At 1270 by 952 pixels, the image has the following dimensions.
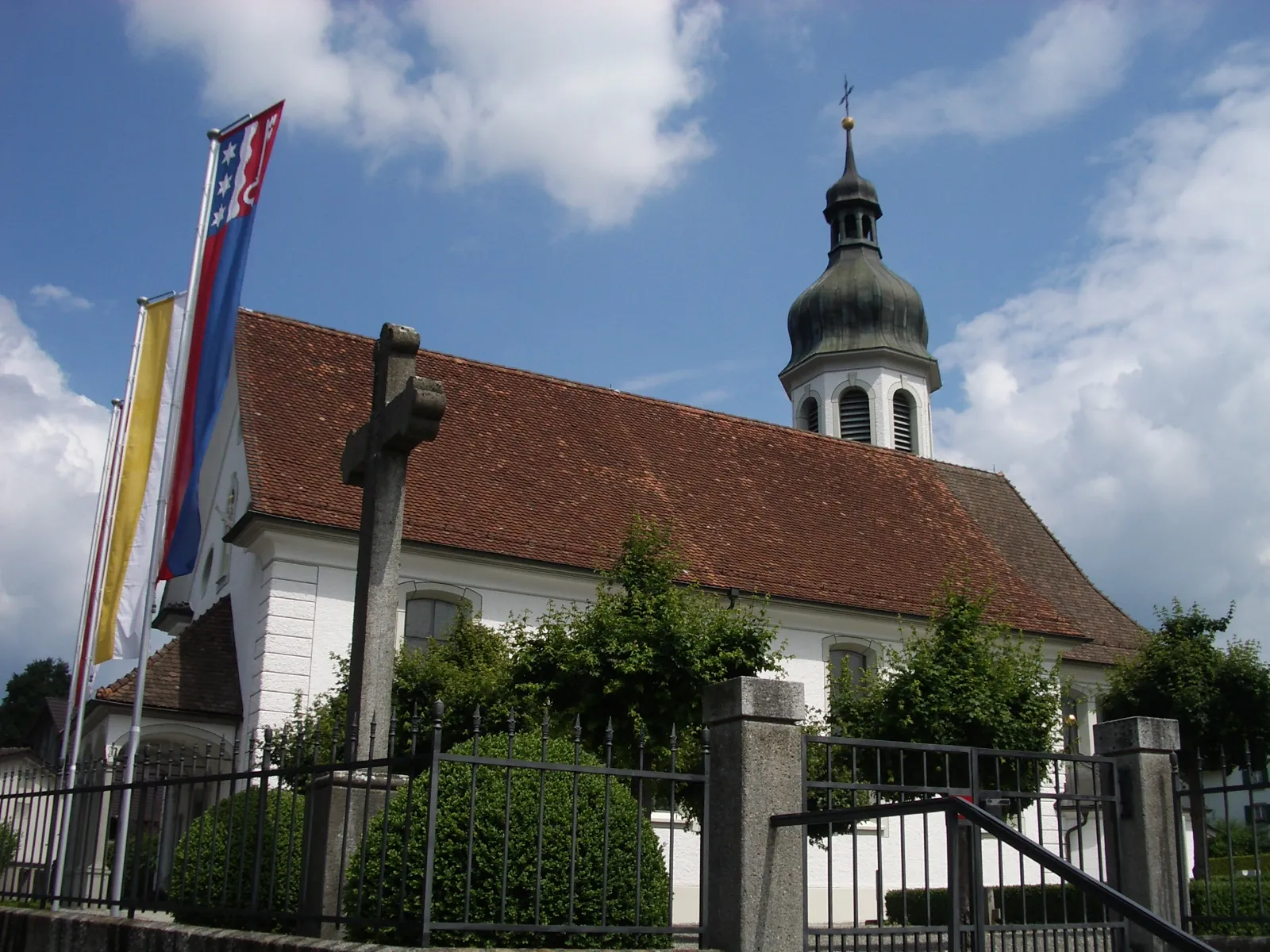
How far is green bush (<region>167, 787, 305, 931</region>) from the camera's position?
6.77 metres

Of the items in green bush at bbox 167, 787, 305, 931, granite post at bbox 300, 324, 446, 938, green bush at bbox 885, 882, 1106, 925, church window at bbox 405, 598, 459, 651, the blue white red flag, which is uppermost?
the blue white red flag

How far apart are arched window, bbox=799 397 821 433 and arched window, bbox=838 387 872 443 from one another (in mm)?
691

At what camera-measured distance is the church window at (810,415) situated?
36.9 meters

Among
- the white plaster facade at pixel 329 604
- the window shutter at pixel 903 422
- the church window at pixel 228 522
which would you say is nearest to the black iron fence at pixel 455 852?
the white plaster facade at pixel 329 604

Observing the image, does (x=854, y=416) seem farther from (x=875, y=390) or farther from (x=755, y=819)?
(x=755, y=819)

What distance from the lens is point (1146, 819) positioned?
26.2 feet

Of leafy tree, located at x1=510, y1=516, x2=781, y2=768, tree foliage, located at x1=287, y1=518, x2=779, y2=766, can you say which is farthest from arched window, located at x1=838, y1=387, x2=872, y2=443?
leafy tree, located at x1=510, y1=516, x2=781, y2=768

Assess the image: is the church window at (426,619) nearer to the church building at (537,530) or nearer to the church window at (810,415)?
the church building at (537,530)

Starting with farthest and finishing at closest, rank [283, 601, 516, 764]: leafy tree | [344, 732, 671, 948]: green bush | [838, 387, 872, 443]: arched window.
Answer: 1. [838, 387, 872, 443]: arched window
2. [283, 601, 516, 764]: leafy tree
3. [344, 732, 671, 948]: green bush

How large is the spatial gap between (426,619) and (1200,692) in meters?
14.7

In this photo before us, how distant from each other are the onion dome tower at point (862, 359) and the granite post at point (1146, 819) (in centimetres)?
2730

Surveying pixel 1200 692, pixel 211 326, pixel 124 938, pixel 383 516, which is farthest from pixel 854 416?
pixel 124 938

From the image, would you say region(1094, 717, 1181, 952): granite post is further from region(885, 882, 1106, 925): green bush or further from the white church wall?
the white church wall

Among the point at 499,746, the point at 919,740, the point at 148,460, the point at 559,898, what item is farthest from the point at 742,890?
the point at 919,740
